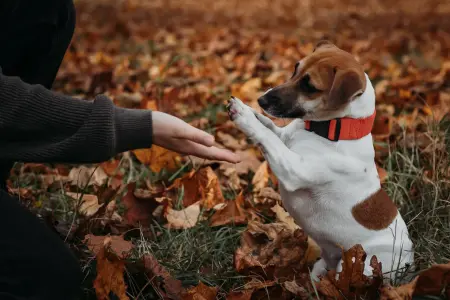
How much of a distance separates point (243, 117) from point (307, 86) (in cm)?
28

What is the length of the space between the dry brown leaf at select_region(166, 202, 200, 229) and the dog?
57 cm

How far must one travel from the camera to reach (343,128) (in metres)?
2.52

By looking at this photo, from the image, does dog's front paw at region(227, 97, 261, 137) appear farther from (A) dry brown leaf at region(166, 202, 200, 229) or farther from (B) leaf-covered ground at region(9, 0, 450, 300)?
(A) dry brown leaf at region(166, 202, 200, 229)

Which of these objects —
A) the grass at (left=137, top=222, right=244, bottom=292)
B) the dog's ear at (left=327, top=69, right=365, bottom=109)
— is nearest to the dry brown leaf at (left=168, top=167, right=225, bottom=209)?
the grass at (left=137, top=222, right=244, bottom=292)

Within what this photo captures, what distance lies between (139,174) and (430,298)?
1887 millimetres

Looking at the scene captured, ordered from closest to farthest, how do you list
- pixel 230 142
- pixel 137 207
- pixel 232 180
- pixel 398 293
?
pixel 398 293
pixel 137 207
pixel 232 180
pixel 230 142

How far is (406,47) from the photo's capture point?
770cm

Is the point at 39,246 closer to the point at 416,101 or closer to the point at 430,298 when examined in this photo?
the point at 430,298

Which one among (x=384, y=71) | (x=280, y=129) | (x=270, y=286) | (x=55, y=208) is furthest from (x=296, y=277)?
(x=384, y=71)

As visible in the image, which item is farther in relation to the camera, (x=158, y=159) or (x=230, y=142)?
(x=230, y=142)

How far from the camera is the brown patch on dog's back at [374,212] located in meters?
2.59

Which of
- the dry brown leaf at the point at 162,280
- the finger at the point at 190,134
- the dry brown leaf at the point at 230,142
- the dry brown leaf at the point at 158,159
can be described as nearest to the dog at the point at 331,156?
the finger at the point at 190,134

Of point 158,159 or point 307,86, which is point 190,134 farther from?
point 158,159

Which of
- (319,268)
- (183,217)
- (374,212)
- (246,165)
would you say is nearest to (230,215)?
(183,217)
